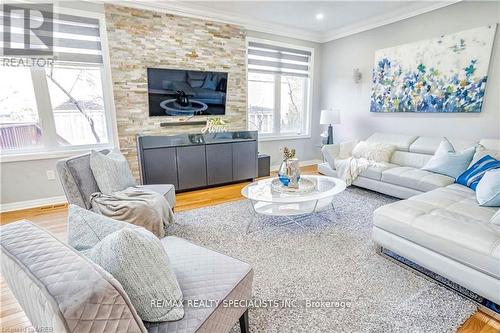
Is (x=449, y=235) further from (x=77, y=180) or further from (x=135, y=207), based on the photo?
(x=77, y=180)

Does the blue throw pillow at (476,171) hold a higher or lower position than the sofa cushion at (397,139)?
lower

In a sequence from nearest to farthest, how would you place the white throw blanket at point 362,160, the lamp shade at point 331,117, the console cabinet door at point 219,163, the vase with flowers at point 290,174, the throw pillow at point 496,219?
the throw pillow at point 496,219 → the vase with flowers at point 290,174 → the white throw blanket at point 362,160 → the console cabinet door at point 219,163 → the lamp shade at point 331,117

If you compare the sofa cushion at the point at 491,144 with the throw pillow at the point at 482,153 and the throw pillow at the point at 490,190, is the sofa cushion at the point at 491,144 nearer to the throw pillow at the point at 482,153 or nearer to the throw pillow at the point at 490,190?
the throw pillow at the point at 482,153

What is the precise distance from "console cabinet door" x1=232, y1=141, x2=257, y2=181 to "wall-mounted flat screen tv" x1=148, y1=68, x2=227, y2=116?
2.44ft

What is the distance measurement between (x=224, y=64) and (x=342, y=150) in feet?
8.14

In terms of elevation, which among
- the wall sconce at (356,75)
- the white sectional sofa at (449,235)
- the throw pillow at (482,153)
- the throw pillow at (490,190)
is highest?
the wall sconce at (356,75)

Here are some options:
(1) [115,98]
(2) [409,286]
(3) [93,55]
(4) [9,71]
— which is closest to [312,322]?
(2) [409,286]

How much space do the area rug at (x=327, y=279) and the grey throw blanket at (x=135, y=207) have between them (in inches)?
17.6

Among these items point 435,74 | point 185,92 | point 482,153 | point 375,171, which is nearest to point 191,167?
point 185,92

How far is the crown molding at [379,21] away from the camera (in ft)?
11.7

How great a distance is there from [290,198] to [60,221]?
2.66 meters

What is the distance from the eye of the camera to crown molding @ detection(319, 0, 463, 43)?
11.7 ft

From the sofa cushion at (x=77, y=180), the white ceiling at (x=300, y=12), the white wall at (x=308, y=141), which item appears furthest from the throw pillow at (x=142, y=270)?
the white wall at (x=308, y=141)
